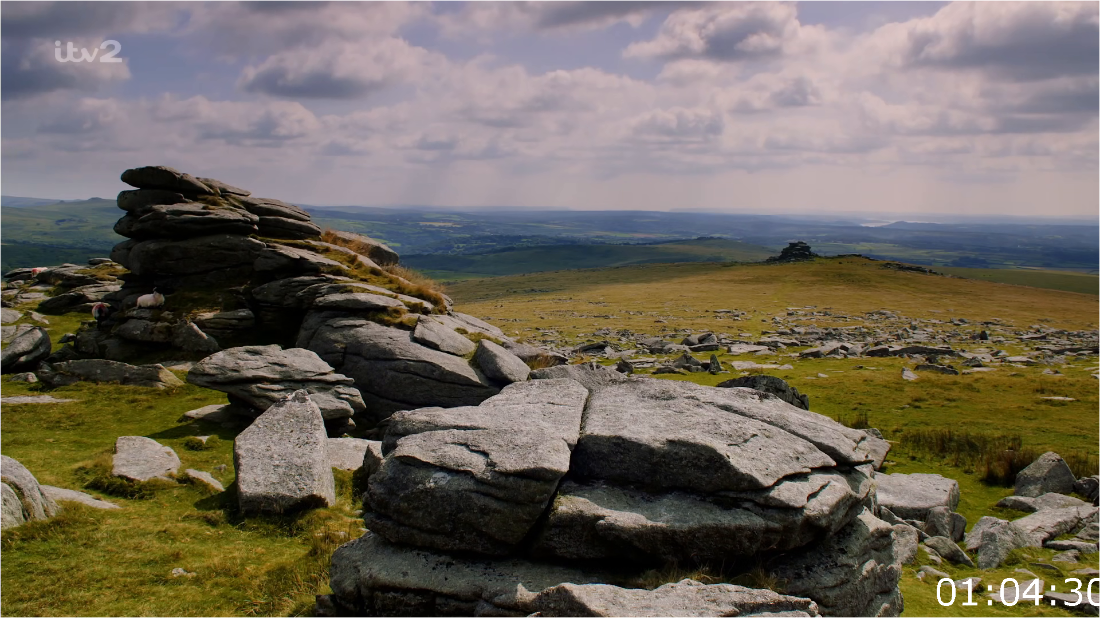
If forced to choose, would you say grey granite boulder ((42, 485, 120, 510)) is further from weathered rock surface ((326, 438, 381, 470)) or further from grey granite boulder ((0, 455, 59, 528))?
weathered rock surface ((326, 438, 381, 470))

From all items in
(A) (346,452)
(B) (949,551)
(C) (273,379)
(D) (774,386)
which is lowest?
(B) (949,551)

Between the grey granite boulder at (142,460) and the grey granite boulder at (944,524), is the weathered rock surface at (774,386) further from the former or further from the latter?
the grey granite boulder at (142,460)

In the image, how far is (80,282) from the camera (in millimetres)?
46406

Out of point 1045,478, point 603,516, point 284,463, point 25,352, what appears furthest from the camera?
point 25,352

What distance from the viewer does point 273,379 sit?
75.8ft

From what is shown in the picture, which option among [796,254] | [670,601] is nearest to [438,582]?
[670,601]

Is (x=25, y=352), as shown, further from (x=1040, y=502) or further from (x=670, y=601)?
(x=1040, y=502)

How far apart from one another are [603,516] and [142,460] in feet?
48.1

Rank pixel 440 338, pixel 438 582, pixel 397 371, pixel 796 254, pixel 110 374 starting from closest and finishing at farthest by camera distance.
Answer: pixel 438 582 → pixel 397 371 → pixel 110 374 → pixel 440 338 → pixel 796 254

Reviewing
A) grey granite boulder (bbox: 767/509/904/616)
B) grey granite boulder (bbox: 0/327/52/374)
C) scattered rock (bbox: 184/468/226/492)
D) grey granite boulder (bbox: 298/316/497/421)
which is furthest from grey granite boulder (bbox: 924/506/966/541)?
grey granite boulder (bbox: 0/327/52/374)

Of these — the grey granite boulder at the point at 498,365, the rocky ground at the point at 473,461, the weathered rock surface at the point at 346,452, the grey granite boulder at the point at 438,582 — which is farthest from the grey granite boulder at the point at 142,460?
the grey granite boulder at the point at 498,365

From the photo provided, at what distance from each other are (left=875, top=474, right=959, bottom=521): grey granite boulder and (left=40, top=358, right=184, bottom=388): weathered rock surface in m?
27.8

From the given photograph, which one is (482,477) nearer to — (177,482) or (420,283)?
(177,482)

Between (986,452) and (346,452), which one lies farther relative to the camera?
(986,452)
